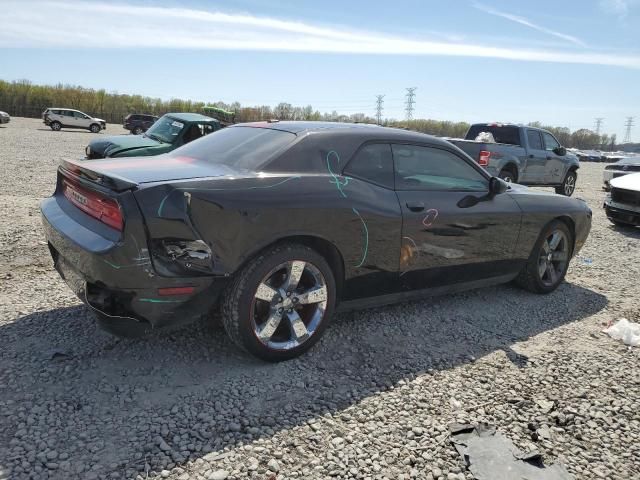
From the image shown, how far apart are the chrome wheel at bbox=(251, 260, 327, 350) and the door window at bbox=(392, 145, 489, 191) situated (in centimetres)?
102

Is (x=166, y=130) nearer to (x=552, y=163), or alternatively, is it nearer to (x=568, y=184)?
(x=552, y=163)

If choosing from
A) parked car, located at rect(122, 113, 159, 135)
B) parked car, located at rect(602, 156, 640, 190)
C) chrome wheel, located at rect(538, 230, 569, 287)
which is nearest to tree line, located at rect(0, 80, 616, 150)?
parked car, located at rect(122, 113, 159, 135)

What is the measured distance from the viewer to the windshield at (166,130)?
→ 382 inches

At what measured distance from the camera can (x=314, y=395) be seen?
297cm

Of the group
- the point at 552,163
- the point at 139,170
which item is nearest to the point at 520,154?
the point at 552,163

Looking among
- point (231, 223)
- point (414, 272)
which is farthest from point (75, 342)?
point (414, 272)

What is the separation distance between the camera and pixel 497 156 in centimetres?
1097

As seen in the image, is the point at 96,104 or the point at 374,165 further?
the point at 96,104

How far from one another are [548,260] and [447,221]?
179cm

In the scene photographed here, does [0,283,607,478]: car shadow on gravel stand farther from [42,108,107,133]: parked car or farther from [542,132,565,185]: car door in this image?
[42,108,107,133]: parked car

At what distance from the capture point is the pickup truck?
10.8m

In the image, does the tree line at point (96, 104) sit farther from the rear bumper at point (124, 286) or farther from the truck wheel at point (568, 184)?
the rear bumper at point (124, 286)

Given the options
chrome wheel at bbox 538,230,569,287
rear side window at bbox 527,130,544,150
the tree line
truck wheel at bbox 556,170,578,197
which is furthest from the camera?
the tree line

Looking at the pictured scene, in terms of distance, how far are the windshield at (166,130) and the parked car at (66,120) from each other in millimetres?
28114
